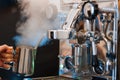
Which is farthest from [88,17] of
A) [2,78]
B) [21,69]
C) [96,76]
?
[2,78]

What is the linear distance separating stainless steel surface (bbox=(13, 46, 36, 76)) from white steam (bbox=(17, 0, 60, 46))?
0.49 ft

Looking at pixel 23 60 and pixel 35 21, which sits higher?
pixel 35 21

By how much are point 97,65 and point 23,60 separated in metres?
0.41

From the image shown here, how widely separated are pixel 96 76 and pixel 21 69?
0.42 meters

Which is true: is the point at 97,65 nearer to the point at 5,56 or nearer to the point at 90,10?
the point at 90,10

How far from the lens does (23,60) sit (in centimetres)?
139

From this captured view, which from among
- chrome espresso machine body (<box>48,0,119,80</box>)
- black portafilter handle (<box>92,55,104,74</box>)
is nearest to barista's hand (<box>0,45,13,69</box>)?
chrome espresso machine body (<box>48,0,119,80</box>)

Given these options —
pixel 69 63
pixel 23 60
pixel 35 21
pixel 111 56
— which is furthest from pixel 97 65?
pixel 35 21

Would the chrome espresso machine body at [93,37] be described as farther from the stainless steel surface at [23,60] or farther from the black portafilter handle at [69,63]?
the stainless steel surface at [23,60]

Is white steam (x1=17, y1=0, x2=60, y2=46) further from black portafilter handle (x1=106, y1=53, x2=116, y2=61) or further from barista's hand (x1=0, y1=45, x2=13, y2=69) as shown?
black portafilter handle (x1=106, y1=53, x2=116, y2=61)

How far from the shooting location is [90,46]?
4.36 ft

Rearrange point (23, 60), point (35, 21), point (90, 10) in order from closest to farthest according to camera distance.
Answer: point (90, 10), point (23, 60), point (35, 21)

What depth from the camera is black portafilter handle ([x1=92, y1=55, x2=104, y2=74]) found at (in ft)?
4.31

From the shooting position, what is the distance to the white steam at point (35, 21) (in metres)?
1.55
